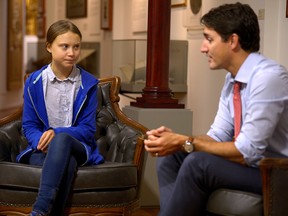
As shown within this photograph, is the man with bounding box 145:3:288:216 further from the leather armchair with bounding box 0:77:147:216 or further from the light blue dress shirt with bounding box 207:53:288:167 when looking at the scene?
the leather armchair with bounding box 0:77:147:216

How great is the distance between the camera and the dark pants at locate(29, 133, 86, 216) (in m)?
3.44

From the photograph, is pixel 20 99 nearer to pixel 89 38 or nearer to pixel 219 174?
pixel 89 38

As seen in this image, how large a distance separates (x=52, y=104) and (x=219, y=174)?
141cm

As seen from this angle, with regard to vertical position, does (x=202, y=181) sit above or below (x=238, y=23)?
below

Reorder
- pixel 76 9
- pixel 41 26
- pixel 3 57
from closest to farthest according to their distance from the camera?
pixel 76 9, pixel 41 26, pixel 3 57

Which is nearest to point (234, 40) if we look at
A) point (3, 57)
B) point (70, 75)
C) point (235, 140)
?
point (235, 140)

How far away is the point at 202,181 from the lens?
281 cm

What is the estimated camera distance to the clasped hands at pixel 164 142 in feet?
9.51

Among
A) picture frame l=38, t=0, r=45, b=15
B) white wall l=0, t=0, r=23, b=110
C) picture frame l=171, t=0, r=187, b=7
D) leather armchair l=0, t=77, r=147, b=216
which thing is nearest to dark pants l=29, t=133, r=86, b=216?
leather armchair l=0, t=77, r=147, b=216

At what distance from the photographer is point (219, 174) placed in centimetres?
281

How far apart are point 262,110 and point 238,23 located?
1.27 feet

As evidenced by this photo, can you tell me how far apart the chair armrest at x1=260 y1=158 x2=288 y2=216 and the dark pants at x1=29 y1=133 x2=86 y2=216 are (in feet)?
3.79

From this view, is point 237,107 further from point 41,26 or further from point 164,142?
point 41,26

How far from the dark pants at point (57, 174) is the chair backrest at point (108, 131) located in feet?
1.43
